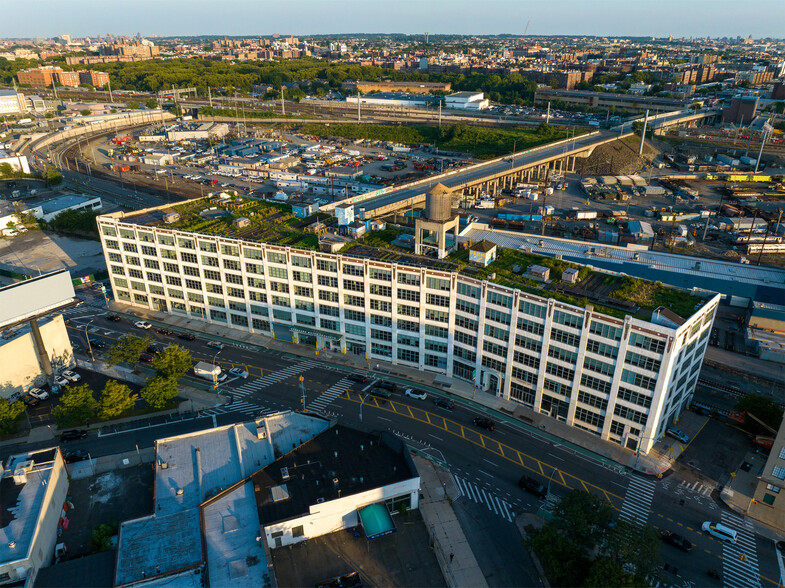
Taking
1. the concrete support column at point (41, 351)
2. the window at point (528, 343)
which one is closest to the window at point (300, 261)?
the window at point (528, 343)

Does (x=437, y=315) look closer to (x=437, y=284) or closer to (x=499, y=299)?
(x=437, y=284)

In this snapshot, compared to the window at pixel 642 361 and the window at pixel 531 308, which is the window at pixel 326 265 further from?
the window at pixel 642 361

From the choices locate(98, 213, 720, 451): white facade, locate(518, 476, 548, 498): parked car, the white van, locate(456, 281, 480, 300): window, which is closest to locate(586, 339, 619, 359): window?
locate(98, 213, 720, 451): white facade

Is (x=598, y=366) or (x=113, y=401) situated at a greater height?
(x=598, y=366)

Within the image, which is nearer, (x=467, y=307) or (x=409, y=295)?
(x=467, y=307)

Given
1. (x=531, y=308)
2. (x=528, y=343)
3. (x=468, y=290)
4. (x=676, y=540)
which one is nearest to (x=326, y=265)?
(x=468, y=290)
